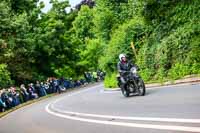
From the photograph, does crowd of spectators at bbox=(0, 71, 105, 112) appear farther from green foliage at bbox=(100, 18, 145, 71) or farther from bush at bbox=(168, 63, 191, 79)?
bush at bbox=(168, 63, 191, 79)

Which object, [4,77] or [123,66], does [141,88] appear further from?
[4,77]

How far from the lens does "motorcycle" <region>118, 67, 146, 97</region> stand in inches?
700

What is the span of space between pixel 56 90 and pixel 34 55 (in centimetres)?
807

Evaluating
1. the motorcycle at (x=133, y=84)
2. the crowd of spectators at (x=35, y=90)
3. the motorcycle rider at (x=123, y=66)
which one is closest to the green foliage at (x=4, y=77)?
the crowd of spectators at (x=35, y=90)

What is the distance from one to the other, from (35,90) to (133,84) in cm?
2290

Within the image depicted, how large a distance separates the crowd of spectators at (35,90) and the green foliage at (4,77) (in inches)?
58.8

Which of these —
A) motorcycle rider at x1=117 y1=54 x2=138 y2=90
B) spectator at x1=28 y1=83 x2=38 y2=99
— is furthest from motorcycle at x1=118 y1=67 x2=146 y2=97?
spectator at x1=28 y1=83 x2=38 y2=99

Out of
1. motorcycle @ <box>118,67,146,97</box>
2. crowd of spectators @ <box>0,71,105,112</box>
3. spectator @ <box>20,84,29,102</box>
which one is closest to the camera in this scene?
motorcycle @ <box>118,67,146,97</box>

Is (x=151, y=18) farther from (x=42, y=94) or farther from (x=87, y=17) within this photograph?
(x=87, y=17)

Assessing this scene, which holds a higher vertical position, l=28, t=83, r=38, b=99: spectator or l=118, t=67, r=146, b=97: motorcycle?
l=118, t=67, r=146, b=97: motorcycle

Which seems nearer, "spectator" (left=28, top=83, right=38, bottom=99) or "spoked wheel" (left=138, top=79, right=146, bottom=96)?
"spoked wheel" (left=138, top=79, right=146, bottom=96)

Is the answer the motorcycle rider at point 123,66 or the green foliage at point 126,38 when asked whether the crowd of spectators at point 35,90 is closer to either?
the green foliage at point 126,38

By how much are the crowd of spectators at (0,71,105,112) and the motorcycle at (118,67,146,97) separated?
41.7ft

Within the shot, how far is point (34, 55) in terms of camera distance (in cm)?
5019
